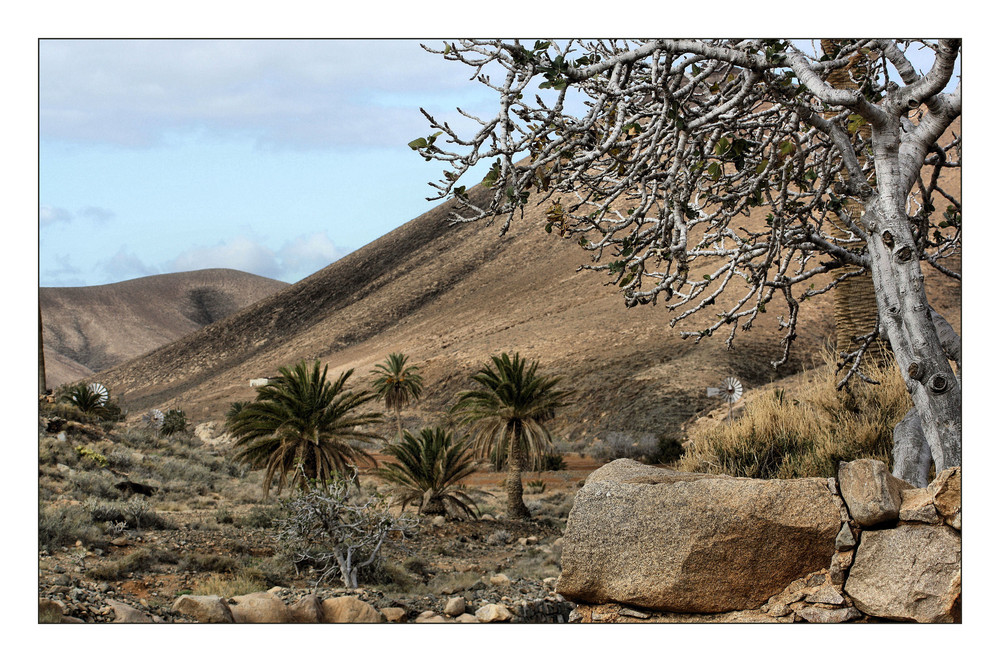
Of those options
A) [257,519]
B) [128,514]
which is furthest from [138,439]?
[128,514]

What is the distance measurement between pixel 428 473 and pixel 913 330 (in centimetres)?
1073

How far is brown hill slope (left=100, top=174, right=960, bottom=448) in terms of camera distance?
24422mm

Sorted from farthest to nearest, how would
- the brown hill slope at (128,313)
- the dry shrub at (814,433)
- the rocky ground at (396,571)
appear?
the brown hill slope at (128,313), the dry shrub at (814,433), the rocky ground at (396,571)

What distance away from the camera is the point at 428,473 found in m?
14.0

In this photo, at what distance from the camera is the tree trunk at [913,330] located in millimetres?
4203

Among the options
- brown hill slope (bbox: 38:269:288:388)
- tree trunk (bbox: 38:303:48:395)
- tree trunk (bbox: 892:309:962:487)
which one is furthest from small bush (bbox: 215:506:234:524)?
brown hill slope (bbox: 38:269:288:388)

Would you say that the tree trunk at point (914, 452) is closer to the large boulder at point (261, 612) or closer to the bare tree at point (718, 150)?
the bare tree at point (718, 150)

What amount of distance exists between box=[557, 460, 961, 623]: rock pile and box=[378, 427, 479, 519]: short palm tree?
Answer: 389 inches

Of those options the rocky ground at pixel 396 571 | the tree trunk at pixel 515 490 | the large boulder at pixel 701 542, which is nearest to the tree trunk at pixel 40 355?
the rocky ground at pixel 396 571

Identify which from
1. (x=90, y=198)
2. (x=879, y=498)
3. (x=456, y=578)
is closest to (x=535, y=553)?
(x=456, y=578)

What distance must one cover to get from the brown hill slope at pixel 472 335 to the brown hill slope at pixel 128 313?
61.4 ft

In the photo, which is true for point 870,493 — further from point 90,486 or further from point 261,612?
point 90,486

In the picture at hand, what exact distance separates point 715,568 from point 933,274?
23.9 metres

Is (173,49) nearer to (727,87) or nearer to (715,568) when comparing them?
(727,87)
